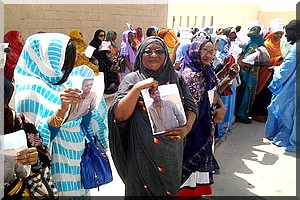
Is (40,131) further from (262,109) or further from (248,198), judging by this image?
(262,109)

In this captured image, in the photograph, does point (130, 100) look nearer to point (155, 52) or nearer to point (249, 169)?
point (155, 52)

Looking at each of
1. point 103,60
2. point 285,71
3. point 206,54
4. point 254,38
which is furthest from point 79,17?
point 206,54

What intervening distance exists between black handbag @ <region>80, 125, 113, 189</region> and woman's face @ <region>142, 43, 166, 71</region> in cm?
67

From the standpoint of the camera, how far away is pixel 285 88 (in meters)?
4.27

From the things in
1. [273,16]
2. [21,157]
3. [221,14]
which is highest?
[221,14]

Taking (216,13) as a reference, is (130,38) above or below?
below

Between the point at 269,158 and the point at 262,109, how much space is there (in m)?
2.00

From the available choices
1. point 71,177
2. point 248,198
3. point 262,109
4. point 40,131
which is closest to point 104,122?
point 71,177

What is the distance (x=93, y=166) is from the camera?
2064mm

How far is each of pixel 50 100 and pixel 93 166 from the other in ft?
1.87

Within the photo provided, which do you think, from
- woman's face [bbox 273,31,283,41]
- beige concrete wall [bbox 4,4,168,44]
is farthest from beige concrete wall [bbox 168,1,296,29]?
woman's face [bbox 273,31,283,41]

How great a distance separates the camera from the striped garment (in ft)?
5.80

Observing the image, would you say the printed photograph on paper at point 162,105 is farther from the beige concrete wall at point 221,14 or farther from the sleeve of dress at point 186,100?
the beige concrete wall at point 221,14

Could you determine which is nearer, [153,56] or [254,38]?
[153,56]
